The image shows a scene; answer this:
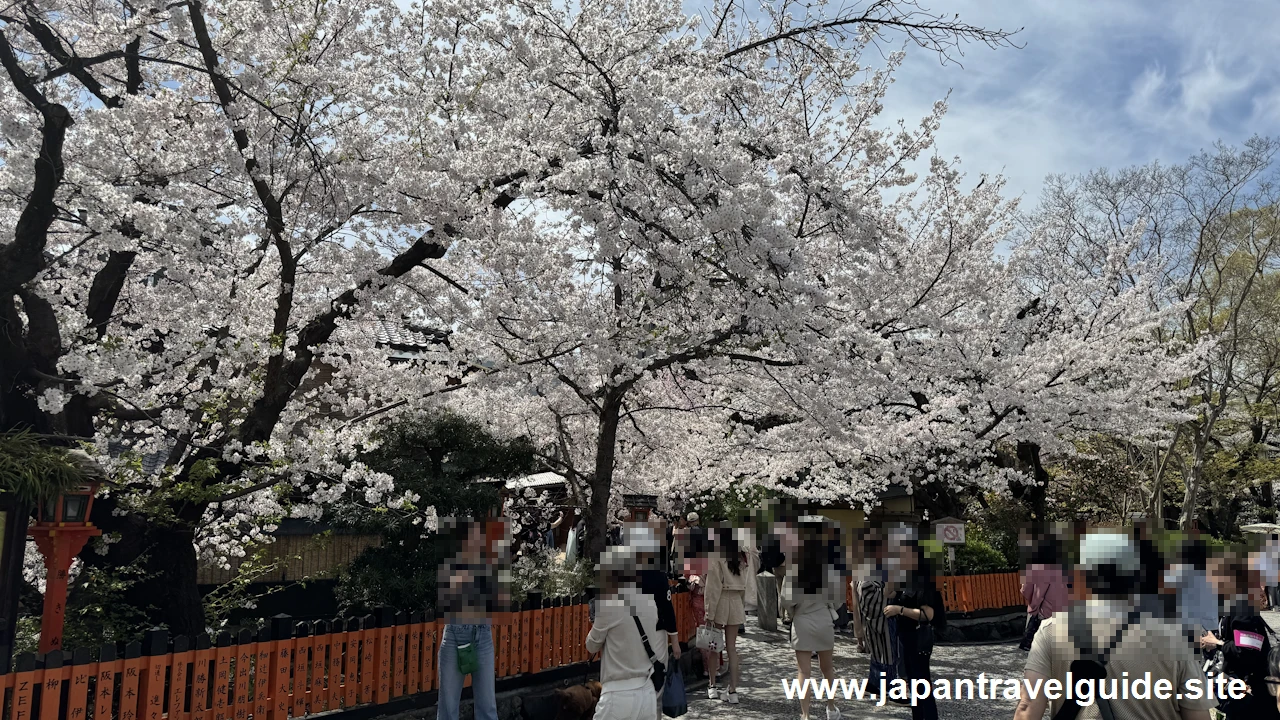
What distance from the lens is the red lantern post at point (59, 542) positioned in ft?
16.3

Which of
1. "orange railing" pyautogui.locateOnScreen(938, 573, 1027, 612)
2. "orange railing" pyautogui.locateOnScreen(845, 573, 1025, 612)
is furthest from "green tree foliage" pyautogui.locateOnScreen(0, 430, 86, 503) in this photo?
"orange railing" pyautogui.locateOnScreen(938, 573, 1027, 612)

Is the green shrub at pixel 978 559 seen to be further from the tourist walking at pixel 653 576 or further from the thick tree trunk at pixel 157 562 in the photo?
the thick tree trunk at pixel 157 562

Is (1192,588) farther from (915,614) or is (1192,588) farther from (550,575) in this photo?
(550,575)

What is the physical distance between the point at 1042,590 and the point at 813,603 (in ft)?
8.57

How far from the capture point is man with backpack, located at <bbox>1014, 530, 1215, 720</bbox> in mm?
3217

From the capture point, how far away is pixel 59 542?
16.5ft

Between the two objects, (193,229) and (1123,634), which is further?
(193,229)

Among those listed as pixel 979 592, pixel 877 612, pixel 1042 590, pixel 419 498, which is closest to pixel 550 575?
pixel 419 498

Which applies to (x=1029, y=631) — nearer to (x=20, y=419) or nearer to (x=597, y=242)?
(x=597, y=242)

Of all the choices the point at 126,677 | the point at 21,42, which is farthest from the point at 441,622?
the point at 21,42

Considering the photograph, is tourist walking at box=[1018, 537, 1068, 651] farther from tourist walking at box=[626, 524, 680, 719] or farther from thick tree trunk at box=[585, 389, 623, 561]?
thick tree trunk at box=[585, 389, 623, 561]

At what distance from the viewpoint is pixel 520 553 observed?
895 cm

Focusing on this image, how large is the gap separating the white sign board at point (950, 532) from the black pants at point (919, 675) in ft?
17.7

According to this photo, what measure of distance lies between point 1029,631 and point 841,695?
2.52 meters
